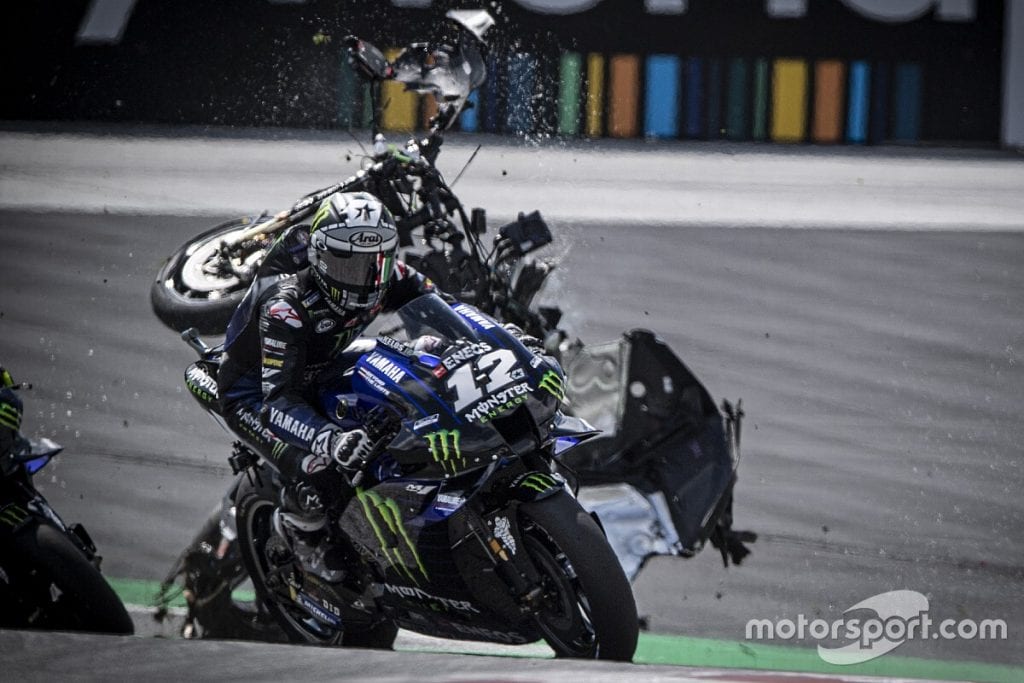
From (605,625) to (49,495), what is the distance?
298 cm

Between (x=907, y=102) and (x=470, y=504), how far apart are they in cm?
289

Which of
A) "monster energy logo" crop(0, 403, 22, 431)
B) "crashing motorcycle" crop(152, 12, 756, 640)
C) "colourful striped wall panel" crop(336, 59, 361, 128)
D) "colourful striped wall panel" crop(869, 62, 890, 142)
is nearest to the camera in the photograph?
"monster energy logo" crop(0, 403, 22, 431)

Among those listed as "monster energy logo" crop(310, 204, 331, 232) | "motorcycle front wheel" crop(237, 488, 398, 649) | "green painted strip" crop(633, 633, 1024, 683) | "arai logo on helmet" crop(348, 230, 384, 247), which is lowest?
"green painted strip" crop(633, 633, 1024, 683)

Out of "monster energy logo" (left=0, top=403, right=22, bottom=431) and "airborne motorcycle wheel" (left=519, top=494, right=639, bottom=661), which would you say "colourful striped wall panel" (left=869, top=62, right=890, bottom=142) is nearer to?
"airborne motorcycle wheel" (left=519, top=494, right=639, bottom=661)

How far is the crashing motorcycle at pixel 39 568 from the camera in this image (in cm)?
504

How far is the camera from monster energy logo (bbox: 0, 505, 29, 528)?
199 inches

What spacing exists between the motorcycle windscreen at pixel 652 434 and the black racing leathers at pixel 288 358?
1.15m

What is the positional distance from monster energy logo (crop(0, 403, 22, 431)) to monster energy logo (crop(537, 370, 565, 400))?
6.83ft

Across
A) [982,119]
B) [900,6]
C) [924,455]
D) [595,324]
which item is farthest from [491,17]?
[924,455]

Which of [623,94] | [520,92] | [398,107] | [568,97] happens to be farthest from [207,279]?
[623,94]

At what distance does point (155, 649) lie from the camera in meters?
4.56

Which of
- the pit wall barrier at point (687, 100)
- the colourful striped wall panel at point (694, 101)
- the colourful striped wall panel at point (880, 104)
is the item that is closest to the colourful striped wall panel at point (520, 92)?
the pit wall barrier at point (687, 100)

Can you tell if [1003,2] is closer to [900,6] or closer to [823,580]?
[900,6]

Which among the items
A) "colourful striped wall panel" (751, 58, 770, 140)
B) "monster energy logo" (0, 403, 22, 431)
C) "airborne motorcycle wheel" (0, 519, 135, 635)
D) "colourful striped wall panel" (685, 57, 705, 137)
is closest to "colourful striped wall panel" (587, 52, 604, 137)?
"colourful striped wall panel" (685, 57, 705, 137)
